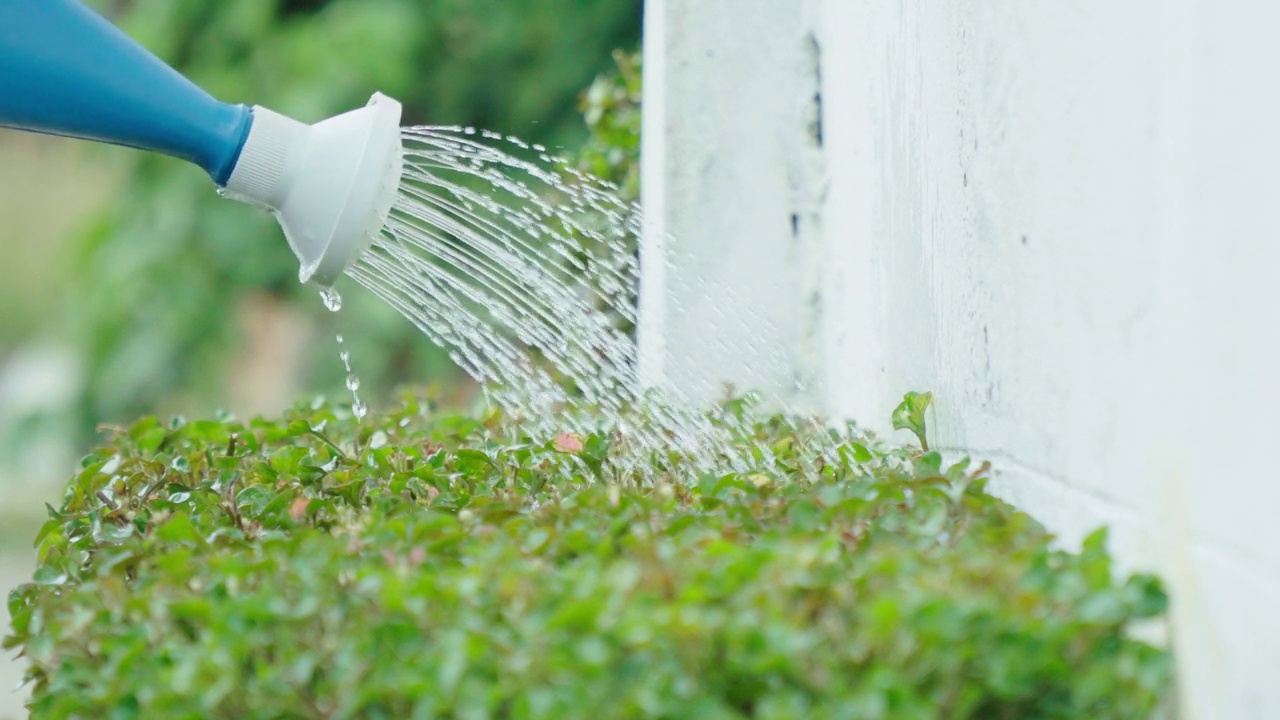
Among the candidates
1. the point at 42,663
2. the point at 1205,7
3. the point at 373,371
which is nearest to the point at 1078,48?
the point at 1205,7

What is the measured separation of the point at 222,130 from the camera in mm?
1733

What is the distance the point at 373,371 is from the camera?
5734 mm

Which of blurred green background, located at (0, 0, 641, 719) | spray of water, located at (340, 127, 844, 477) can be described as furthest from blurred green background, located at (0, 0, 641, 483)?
spray of water, located at (340, 127, 844, 477)

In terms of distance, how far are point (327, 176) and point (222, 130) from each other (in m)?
0.15

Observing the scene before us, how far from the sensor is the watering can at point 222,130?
5.35 ft

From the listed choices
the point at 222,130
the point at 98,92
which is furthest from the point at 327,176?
the point at 98,92

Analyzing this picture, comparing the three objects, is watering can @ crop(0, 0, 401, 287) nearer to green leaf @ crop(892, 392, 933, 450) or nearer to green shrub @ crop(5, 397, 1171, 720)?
green shrub @ crop(5, 397, 1171, 720)

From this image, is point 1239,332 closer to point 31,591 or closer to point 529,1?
point 31,591

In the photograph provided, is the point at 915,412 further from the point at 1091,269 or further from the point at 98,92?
the point at 98,92

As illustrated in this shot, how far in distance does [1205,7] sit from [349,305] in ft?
16.7

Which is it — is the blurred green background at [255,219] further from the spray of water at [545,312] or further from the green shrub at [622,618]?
the green shrub at [622,618]

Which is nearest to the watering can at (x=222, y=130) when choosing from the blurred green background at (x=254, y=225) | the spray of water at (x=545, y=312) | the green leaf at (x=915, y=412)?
the spray of water at (x=545, y=312)

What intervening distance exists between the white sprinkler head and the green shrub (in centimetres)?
51

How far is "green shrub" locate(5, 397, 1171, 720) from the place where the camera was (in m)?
0.91
